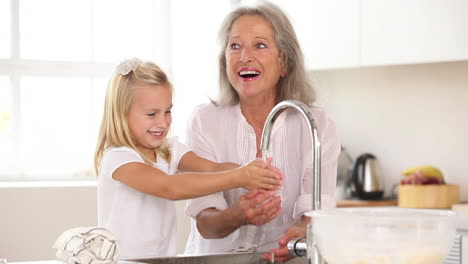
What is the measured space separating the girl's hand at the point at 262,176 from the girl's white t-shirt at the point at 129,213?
334mm

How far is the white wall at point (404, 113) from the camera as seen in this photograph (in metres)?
3.74

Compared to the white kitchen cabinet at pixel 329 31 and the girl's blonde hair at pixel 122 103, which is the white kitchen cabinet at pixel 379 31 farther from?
the girl's blonde hair at pixel 122 103

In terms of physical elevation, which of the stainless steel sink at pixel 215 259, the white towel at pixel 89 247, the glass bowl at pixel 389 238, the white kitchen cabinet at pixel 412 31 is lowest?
the stainless steel sink at pixel 215 259

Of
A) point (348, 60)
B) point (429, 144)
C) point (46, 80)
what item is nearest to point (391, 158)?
point (429, 144)

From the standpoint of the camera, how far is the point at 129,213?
6.65ft

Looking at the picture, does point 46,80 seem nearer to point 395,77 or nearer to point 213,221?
point 395,77

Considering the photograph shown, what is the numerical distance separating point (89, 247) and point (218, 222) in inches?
23.3

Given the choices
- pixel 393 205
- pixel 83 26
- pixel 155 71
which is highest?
pixel 83 26

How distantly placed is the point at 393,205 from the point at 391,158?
1.02 feet

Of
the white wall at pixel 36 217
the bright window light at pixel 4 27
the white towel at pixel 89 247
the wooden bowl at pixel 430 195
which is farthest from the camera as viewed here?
the bright window light at pixel 4 27

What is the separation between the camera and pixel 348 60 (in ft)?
12.1

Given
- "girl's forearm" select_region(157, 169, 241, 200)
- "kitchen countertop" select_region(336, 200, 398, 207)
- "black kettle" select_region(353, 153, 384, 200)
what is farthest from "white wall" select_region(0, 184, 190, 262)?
"girl's forearm" select_region(157, 169, 241, 200)

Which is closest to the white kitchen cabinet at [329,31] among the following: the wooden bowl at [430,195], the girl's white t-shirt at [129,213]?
the wooden bowl at [430,195]

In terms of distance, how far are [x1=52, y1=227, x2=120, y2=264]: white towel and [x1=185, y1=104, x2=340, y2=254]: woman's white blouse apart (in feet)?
2.06
